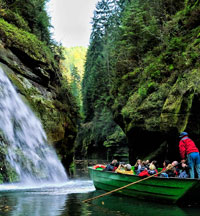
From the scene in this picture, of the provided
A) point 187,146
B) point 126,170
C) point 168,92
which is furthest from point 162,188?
point 168,92

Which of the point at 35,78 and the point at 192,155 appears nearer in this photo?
the point at 192,155

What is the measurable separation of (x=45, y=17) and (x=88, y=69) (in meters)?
26.2

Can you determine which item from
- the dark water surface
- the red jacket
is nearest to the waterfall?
the dark water surface

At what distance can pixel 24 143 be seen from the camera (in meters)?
15.0

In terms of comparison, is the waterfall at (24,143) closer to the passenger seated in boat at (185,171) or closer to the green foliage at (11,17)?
the green foliage at (11,17)

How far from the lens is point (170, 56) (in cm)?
1612

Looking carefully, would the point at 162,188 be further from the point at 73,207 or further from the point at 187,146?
the point at 73,207

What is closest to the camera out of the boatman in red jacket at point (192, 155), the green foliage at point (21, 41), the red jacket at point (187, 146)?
the boatman in red jacket at point (192, 155)

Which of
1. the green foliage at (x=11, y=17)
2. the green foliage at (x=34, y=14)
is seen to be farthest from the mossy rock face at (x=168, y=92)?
the green foliage at (x=34, y=14)

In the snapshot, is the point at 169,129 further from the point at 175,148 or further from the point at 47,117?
the point at 47,117

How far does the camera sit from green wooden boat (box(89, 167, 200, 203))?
868 centimetres

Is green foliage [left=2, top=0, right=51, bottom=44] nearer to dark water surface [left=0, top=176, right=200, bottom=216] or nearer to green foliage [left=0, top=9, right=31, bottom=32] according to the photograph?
green foliage [left=0, top=9, right=31, bottom=32]

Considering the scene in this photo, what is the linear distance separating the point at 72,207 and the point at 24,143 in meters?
7.21

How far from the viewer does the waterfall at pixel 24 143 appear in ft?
45.8
